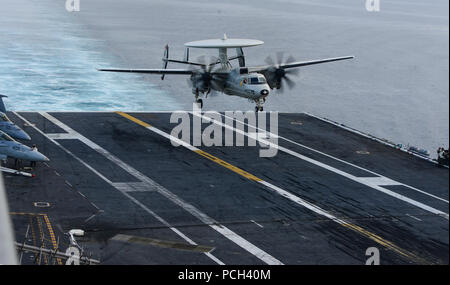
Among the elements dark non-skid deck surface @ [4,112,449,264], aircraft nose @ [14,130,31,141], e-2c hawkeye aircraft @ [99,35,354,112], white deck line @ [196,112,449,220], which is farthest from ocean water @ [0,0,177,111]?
white deck line @ [196,112,449,220]

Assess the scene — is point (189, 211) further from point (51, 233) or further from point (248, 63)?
point (248, 63)

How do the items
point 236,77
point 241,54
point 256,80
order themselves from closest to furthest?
point 256,80 < point 236,77 < point 241,54

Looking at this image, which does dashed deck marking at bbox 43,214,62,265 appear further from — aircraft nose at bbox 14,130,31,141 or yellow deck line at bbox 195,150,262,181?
yellow deck line at bbox 195,150,262,181

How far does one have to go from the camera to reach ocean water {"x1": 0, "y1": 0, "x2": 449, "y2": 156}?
328 feet

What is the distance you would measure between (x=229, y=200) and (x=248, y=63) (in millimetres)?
92804

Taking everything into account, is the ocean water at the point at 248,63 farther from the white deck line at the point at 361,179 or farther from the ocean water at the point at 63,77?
the white deck line at the point at 361,179

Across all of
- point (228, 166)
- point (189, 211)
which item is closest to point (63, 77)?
point (228, 166)

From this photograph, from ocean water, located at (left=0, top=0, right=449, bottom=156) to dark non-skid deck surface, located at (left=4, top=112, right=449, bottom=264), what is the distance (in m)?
33.9

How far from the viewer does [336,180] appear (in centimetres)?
4931

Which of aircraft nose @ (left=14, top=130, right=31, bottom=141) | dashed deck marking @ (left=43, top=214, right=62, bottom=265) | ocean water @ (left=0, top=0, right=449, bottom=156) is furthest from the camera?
ocean water @ (left=0, top=0, right=449, bottom=156)

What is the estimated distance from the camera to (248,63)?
132750 mm

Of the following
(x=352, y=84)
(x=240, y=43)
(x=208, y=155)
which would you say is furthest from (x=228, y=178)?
(x=352, y=84)

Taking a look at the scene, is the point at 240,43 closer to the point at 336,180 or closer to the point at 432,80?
Answer: the point at 336,180
